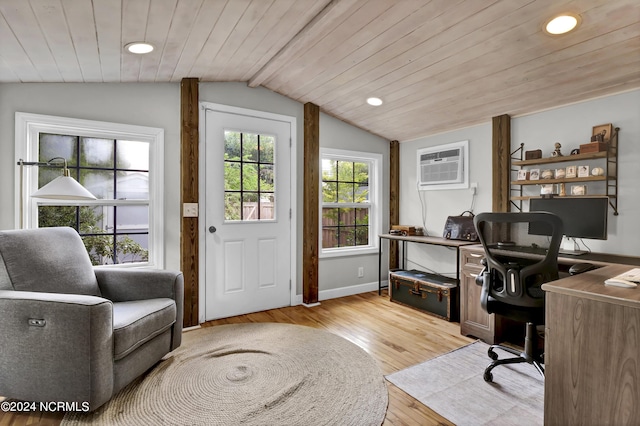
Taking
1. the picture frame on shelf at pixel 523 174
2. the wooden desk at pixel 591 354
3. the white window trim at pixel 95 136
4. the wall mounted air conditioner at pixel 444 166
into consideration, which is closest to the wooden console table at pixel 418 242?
the wall mounted air conditioner at pixel 444 166

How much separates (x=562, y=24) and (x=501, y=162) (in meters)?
1.49

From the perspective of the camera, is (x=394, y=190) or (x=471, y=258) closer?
(x=471, y=258)

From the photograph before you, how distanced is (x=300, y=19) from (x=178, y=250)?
86.0 inches

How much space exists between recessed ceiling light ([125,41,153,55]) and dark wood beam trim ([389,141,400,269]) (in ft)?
10.0

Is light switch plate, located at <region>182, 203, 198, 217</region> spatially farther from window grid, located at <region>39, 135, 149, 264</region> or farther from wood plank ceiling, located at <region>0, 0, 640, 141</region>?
wood plank ceiling, located at <region>0, 0, 640, 141</region>

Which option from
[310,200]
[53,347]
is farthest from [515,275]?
[53,347]

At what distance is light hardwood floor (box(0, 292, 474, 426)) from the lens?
1.78 m

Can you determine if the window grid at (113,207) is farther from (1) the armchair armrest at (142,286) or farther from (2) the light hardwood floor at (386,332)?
(2) the light hardwood floor at (386,332)

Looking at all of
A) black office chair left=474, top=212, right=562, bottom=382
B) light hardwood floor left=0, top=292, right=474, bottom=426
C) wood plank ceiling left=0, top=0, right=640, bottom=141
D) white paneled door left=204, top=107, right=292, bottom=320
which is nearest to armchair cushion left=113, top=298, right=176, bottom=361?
light hardwood floor left=0, top=292, right=474, bottom=426

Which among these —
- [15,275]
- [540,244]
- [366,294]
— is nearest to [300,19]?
[540,244]

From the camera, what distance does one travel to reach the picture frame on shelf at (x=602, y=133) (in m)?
2.56

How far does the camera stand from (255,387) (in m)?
2.03

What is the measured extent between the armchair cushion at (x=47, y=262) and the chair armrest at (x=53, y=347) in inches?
11.6

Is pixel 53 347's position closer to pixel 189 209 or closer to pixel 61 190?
pixel 61 190
